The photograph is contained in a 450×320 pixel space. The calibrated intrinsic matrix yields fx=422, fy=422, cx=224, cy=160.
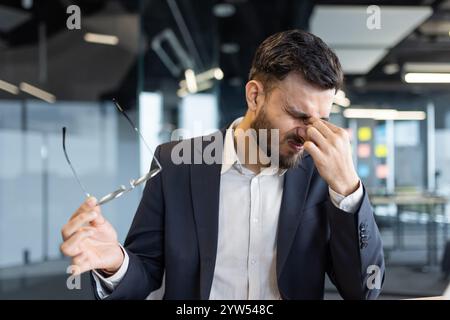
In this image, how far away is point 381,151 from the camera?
7.22 feet

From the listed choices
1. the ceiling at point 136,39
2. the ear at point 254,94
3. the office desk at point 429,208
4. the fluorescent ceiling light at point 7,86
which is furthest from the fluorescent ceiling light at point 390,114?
the fluorescent ceiling light at point 7,86

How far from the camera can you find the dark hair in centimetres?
72

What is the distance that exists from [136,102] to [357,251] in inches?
64.4

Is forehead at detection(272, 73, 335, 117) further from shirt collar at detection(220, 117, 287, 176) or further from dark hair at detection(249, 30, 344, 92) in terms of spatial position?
shirt collar at detection(220, 117, 287, 176)

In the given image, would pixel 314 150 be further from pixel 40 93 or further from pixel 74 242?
pixel 40 93

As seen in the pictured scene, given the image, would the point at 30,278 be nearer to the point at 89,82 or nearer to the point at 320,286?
the point at 89,82

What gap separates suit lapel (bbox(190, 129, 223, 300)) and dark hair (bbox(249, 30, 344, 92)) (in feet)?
0.77

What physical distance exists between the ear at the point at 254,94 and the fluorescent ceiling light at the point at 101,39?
2315mm

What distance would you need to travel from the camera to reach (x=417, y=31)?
8.41ft

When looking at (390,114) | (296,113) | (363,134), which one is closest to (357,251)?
(296,113)

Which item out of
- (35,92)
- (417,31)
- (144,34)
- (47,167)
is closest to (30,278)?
(47,167)

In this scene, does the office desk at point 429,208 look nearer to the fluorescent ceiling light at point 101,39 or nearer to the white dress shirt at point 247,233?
the fluorescent ceiling light at point 101,39

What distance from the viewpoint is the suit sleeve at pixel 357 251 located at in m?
0.66
